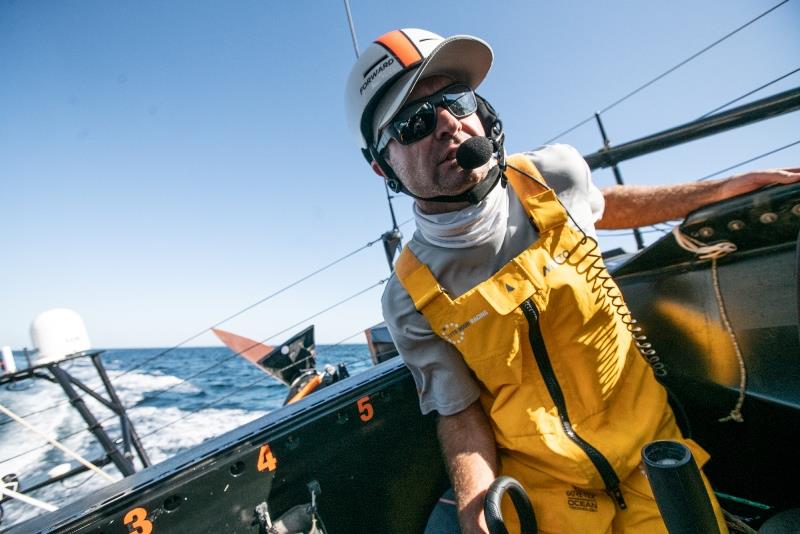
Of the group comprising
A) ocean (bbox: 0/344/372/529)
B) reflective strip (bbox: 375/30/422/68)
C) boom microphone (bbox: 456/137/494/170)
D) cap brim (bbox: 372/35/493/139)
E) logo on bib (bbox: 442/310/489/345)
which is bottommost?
ocean (bbox: 0/344/372/529)

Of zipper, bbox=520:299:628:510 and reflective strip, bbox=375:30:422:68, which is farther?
reflective strip, bbox=375:30:422:68

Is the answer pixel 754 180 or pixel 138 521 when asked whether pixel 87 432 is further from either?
pixel 754 180

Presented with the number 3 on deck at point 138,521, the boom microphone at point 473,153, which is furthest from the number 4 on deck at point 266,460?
the boom microphone at point 473,153

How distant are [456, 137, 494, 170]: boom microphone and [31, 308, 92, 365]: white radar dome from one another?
555 cm

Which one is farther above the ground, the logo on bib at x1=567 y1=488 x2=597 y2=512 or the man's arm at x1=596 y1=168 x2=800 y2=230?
the man's arm at x1=596 y1=168 x2=800 y2=230

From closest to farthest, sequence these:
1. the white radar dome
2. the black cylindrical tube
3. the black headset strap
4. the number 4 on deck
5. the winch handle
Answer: the black cylindrical tube → the winch handle → the number 4 on deck → the black headset strap → the white radar dome

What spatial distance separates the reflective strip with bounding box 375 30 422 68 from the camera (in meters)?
1.55

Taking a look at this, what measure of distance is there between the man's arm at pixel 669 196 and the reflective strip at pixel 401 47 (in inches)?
43.1

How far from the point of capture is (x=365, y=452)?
5.32 feet

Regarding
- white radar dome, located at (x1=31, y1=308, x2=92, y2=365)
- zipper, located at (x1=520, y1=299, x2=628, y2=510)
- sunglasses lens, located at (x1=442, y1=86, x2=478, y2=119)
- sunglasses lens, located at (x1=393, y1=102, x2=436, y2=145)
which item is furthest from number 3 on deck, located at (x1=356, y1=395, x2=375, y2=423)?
white radar dome, located at (x1=31, y1=308, x2=92, y2=365)

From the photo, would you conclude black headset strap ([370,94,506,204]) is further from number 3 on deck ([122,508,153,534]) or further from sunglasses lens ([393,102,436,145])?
number 3 on deck ([122,508,153,534])

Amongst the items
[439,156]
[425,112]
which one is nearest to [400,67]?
[425,112]

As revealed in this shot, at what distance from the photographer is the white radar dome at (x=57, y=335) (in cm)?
465

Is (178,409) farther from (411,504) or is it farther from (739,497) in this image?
(739,497)
